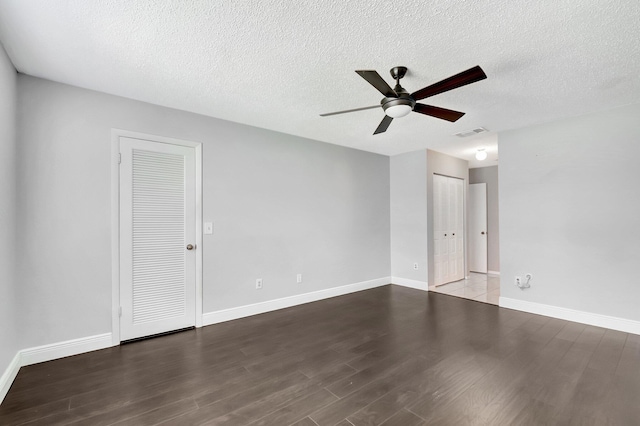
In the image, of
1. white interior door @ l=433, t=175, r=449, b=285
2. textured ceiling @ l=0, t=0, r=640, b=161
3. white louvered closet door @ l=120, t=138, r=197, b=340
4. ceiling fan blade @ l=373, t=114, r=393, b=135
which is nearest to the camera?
textured ceiling @ l=0, t=0, r=640, b=161

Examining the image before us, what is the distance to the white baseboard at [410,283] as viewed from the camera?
4.95 meters

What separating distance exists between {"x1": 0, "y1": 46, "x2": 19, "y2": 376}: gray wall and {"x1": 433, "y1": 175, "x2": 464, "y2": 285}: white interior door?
536 cm

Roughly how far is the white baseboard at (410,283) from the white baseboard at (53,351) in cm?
439

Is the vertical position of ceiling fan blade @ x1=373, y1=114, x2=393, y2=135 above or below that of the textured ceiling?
below

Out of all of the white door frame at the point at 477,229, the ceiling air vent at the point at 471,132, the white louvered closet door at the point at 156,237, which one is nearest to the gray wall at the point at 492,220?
the white door frame at the point at 477,229

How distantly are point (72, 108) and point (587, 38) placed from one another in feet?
13.8

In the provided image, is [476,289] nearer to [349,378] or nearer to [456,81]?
[349,378]

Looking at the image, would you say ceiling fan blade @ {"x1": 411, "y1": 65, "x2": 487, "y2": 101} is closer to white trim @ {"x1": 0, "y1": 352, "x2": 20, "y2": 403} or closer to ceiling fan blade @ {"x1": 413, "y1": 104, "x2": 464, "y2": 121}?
ceiling fan blade @ {"x1": 413, "y1": 104, "x2": 464, "y2": 121}

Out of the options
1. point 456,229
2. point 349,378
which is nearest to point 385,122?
point 349,378

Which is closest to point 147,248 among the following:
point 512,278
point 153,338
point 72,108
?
point 153,338

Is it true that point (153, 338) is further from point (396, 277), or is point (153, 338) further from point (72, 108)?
point (396, 277)

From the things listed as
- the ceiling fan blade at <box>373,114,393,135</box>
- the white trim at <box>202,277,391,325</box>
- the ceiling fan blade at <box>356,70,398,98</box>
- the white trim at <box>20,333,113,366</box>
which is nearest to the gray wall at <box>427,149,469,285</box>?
the white trim at <box>202,277,391,325</box>

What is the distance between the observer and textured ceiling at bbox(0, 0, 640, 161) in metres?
1.70

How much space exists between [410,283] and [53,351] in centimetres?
481
